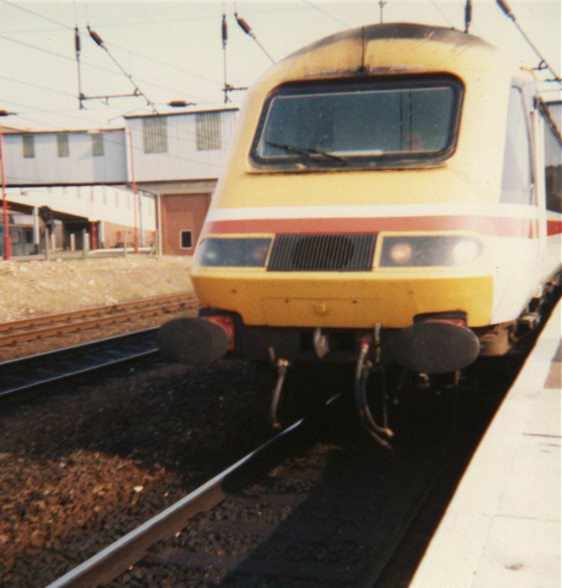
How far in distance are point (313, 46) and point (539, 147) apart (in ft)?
6.87

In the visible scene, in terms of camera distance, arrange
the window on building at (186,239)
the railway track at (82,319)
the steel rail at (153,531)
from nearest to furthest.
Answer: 1. the steel rail at (153,531)
2. the railway track at (82,319)
3. the window on building at (186,239)

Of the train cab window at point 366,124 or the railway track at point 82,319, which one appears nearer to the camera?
the train cab window at point 366,124

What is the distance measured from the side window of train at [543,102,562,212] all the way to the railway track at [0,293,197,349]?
26.7 feet

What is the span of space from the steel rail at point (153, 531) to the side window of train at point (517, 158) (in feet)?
8.47

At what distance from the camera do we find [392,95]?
5.69 m

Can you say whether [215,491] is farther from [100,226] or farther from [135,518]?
[100,226]

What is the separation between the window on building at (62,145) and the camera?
1640 inches

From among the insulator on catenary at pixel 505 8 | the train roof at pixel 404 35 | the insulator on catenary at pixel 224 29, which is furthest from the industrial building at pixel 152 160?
the train roof at pixel 404 35

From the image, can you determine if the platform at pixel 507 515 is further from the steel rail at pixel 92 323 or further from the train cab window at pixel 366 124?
the steel rail at pixel 92 323

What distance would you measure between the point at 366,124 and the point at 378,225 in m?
1.01

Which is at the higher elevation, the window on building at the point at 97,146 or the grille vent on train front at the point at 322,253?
the window on building at the point at 97,146

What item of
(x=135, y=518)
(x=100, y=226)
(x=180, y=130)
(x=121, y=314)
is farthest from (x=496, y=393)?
(x=100, y=226)

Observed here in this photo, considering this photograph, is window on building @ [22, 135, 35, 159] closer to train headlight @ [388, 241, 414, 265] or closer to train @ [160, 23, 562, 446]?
train @ [160, 23, 562, 446]

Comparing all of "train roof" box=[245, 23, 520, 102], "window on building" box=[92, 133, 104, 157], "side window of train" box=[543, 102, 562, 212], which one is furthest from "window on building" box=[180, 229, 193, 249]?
"train roof" box=[245, 23, 520, 102]
